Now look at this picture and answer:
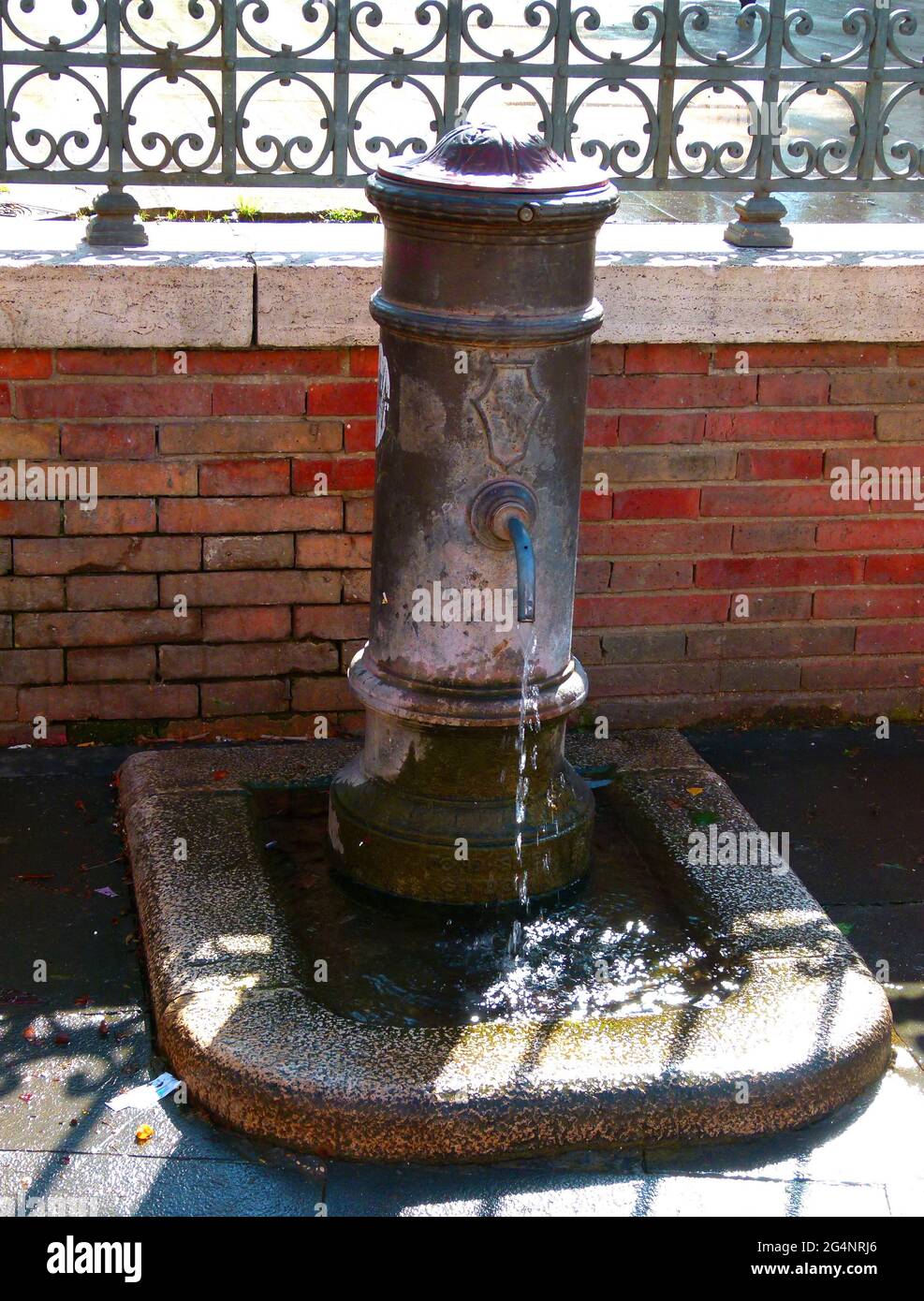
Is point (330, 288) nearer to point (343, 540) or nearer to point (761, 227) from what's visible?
point (343, 540)

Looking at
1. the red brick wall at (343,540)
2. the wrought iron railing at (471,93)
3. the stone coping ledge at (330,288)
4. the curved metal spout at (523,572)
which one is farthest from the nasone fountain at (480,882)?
the wrought iron railing at (471,93)

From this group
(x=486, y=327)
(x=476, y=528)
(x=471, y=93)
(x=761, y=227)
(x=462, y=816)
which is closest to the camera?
(x=486, y=327)

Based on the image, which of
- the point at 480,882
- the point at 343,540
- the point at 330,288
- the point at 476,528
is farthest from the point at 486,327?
the point at 343,540

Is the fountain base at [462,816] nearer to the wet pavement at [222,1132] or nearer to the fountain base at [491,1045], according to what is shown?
the fountain base at [491,1045]

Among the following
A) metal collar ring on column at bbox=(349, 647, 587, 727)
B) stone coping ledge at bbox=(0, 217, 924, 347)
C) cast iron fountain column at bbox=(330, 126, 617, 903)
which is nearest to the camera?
cast iron fountain column at bbox=(330, 126, 617, 903)

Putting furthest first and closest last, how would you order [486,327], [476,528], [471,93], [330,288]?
1. [471,93]
2. [330,288]
3. [476,528]
4. [486,327]

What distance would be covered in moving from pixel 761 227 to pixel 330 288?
1.35 metres

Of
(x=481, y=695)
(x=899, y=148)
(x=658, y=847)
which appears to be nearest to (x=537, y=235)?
(x=481, y=695)

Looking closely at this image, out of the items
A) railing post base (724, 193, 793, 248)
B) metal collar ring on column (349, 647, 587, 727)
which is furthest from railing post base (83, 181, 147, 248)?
railing post base (724, 193, 793, 248)

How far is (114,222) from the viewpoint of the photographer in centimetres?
439

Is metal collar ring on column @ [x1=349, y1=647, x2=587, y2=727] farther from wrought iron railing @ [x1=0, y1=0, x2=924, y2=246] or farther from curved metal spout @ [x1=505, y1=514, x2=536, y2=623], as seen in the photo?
wrought iron railing @ [x1=0, y1=0, x2=924, y2=246]

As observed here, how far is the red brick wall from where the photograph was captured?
441 centimetres
